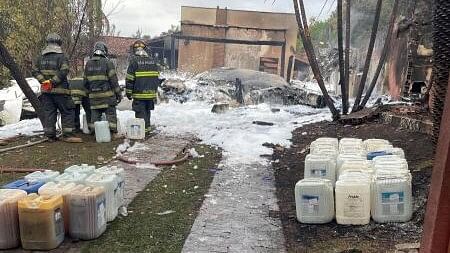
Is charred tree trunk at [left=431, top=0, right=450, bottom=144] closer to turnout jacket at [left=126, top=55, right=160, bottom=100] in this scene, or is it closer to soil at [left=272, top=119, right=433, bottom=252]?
soil at [left=272, top=119, right=433, bottom=252]

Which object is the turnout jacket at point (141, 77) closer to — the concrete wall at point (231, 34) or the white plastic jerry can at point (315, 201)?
the white plastic jerry can at point (315, 201)

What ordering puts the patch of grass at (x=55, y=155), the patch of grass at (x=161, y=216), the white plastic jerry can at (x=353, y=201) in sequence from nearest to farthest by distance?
the patch of grass at (x=161, y=216), the white plastic jerry can at (x=353, y=201), the patch of grass at (x=55, y=155)

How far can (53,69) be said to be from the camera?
343 inches

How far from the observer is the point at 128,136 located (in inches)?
382

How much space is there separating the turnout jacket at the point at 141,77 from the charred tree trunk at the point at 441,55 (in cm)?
592

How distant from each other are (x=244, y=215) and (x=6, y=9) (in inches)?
600

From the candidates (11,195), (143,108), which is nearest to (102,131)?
(143,108)

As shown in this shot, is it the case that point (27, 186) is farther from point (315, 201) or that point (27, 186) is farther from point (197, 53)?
point (197, 53)

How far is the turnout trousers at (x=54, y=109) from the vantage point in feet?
29.5

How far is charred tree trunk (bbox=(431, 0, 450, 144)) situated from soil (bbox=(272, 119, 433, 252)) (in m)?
0.99

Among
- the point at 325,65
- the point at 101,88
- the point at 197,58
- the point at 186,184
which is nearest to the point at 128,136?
the point at 101,88

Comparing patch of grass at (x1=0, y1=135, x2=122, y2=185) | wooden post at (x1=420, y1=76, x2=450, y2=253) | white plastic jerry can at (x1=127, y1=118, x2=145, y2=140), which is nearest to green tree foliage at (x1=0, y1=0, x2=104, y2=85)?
white plastic jerry can at (x1=127, y1=118, x2=145, y2=140)

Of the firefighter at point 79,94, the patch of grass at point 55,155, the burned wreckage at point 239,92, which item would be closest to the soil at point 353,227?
the patch of grass at point 55,155

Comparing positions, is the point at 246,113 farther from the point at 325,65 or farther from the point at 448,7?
the point at 325,65
